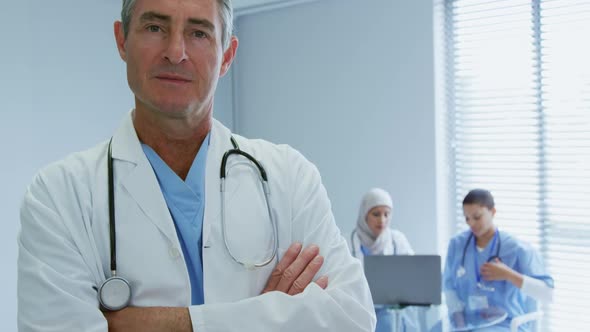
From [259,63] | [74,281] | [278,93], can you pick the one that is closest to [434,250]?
[278,93]

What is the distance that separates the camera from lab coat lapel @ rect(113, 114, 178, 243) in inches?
44.1

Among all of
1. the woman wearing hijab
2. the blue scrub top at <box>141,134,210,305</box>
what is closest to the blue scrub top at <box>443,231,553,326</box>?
the woman wearing hijab

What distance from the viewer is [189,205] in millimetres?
1176

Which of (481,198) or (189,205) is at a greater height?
(189,205)

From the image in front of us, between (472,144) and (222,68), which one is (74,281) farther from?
(472,144)

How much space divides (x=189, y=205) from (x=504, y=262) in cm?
264

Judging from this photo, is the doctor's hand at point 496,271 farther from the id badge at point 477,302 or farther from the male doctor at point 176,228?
the male doctor at point 176,228

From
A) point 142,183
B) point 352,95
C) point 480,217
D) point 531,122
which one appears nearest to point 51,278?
point 142,183

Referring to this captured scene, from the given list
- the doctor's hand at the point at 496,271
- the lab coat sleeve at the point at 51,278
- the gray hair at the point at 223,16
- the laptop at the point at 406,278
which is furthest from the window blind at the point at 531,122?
the lab coat sleeve at the point at 51,278

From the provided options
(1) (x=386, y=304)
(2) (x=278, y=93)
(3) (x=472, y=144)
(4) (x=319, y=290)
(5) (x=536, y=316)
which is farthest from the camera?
(2) (x=278, y=93)

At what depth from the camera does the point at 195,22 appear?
111 centimetres

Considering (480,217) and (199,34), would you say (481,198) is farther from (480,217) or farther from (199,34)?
(199,34)

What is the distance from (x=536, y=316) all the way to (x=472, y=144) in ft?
3.97

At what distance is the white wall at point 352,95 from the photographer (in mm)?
3932
